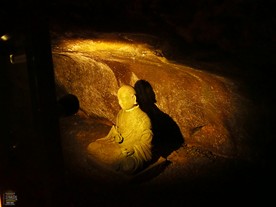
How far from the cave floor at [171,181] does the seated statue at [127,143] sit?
24 cm

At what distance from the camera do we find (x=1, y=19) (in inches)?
84.0

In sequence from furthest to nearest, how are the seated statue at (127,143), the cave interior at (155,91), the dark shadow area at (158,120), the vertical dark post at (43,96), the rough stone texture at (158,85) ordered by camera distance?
1. the dark shadow area at (158,120)
2. the seated statue at (127,143)
3. the rough stone texture at (158,85)
4. the cave interior at (155,91)
5. the vertical dark post at (43,96)

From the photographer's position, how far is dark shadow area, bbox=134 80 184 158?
23.1 feet

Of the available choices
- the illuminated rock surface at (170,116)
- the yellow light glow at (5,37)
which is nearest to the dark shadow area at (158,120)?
the illuminated rock surface at (170,116)

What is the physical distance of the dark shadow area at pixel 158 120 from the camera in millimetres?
7039

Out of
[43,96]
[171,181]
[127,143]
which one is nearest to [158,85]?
[127,143]

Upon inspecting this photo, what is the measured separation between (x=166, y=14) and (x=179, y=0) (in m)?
0.24

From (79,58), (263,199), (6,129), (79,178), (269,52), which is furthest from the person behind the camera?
(79,58)

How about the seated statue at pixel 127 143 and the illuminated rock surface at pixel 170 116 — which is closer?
the illuminated rock surface at pixel 170 116

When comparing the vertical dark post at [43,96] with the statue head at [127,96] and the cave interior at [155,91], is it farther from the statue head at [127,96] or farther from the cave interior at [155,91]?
the statue head at [127,96]

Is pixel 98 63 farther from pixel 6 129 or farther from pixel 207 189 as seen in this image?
pixel 6 129

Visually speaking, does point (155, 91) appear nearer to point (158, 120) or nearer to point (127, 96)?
point (158, 120)

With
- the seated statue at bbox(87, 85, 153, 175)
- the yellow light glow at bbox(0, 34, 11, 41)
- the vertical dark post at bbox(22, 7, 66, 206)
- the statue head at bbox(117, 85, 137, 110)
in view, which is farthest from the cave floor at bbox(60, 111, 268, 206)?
the yellow light glow at bbox(0, 34, 11, 41)

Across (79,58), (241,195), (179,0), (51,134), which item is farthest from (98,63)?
(51,134)
